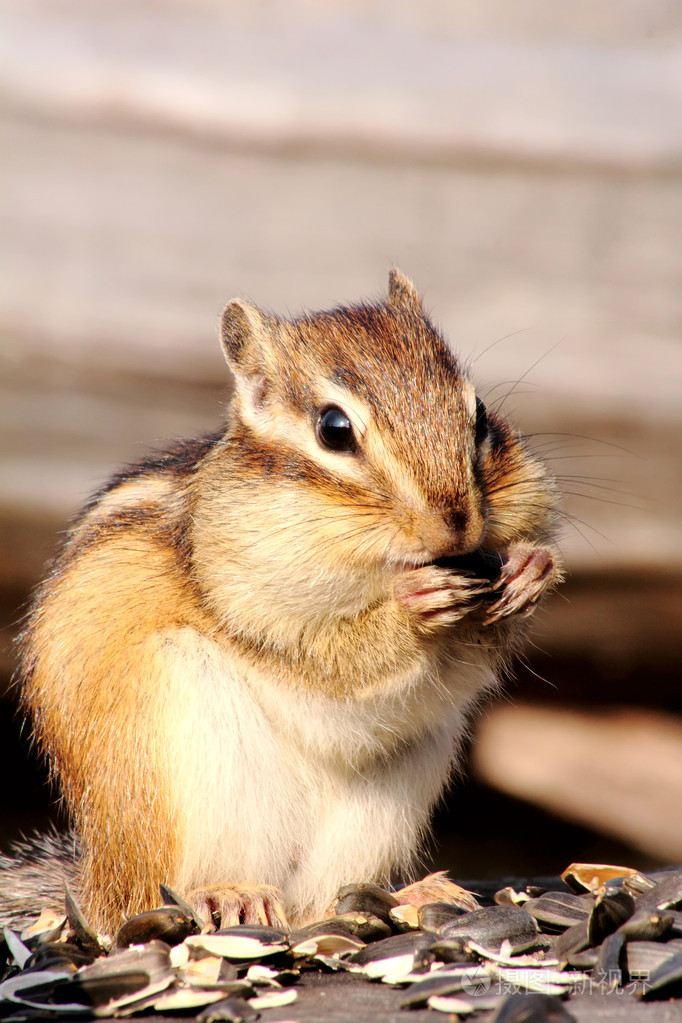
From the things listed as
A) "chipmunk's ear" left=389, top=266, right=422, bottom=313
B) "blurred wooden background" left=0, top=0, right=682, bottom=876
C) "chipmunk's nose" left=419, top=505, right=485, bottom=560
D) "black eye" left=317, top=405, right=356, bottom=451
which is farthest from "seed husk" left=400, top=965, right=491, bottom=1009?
"blurred wooden background" left=0, top=0, right=682, bottom=876

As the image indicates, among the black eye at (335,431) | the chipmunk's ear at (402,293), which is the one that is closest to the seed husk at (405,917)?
the black eye at (335,431)

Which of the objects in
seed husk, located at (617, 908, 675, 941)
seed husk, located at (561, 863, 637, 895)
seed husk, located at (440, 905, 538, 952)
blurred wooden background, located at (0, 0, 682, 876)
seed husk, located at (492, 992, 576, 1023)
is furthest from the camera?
blurred wooden background, located at (0, 0, 682, 876)

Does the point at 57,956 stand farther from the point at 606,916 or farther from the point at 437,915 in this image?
the point at 606,916

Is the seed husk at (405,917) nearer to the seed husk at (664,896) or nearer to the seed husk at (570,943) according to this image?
the seed husk at (570,943)

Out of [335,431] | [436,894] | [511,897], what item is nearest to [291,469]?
[335,431]

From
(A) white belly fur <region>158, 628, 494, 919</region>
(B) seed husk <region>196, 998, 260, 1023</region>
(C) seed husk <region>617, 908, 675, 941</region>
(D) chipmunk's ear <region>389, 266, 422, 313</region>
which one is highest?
(D) chipmunk's ear <region>389, 266, 422, 313</region>

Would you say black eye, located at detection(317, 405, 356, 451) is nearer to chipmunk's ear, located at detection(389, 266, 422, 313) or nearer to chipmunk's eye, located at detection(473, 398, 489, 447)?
chipmunk's eye, located at detection(473, 398, 489, 447)

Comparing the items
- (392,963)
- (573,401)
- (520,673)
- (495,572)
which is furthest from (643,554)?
(392,963)
